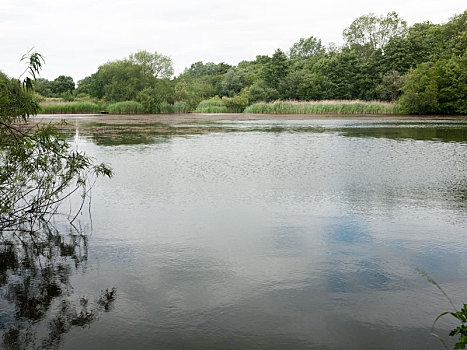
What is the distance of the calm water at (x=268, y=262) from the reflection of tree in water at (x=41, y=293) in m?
0.04

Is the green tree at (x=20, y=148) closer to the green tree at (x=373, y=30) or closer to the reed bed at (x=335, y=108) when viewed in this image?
the reed bed at (x=335, y=108)

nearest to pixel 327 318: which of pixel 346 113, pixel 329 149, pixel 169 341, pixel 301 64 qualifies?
pixel 169 341

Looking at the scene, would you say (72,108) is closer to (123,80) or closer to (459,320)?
(123,80)

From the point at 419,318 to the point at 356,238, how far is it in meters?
2.17

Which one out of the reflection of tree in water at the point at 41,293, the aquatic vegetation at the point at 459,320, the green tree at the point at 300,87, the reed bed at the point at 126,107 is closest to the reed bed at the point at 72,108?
the reed bed at the point at 126,107

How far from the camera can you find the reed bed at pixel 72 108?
2217 inches

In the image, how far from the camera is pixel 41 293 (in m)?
4.10

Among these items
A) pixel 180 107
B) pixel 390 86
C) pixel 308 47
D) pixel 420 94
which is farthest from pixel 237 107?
pixel 308 47

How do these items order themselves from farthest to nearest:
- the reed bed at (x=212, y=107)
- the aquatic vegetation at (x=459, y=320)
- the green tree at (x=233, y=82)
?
the green tree at (x=233, y=82)
the reed bed at (x=212, y=107)
the aquatic vegetation at (x=459, y=320)

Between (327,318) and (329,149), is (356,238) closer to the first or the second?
(327,318)

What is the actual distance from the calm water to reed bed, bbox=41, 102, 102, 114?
170ft

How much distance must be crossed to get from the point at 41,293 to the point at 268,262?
249 centimetres

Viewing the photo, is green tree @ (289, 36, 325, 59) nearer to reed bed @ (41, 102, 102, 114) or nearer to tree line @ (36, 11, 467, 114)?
tree line @ (36, 11, 467, 114)

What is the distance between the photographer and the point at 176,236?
589cm
